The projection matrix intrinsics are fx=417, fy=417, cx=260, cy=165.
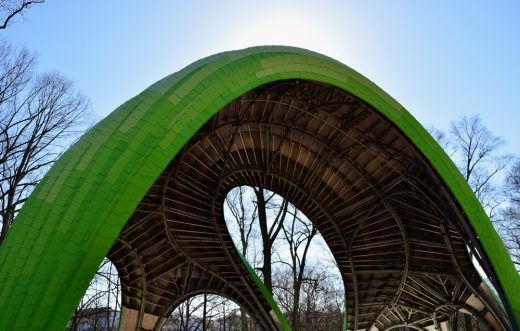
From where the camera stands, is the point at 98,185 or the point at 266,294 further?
the point at 266,294

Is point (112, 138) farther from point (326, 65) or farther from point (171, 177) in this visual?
point (171, 177)

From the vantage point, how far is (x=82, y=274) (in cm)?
863

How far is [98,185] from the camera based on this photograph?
370 inches

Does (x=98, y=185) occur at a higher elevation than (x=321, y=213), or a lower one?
lower

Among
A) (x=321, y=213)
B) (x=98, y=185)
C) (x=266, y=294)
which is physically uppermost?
(x=321, y=213)

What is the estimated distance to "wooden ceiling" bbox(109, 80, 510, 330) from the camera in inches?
744

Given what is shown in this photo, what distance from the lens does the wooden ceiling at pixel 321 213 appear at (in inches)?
744

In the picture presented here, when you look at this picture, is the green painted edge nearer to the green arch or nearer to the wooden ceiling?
the wooden ceiling

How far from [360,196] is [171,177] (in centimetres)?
1076

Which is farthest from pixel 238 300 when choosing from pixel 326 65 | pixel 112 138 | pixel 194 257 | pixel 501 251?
pixel 112 138

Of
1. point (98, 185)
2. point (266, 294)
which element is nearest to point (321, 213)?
point (266, 294)

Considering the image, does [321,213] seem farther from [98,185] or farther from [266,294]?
[98,185]

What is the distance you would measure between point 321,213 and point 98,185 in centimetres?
1734

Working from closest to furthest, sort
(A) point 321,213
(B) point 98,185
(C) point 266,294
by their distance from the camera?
1. (B) point 98,185
2. (A) point 321,213
3. (C) point 266,294
